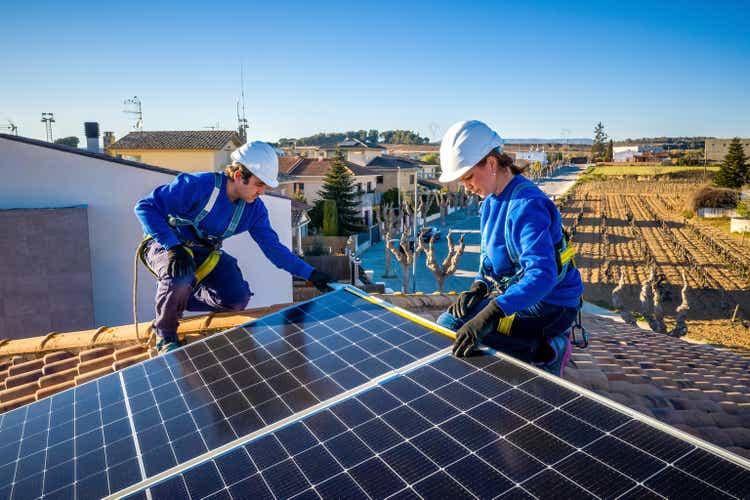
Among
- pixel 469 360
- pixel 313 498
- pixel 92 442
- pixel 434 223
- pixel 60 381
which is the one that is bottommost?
Answer: pixel 434 223

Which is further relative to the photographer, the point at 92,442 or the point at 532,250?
the point at 532,250

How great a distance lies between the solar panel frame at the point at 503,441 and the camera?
202cm

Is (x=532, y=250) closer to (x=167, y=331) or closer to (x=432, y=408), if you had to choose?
(x=432, y=408)

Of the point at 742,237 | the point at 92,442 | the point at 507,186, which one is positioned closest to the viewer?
the point at 92,442

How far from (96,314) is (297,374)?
35.0ft

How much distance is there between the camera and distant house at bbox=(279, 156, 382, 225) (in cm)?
4656

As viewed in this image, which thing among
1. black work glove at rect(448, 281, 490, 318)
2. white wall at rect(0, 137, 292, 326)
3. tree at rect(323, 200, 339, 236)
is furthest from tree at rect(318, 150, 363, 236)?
black work glove at rect(448, 281, 490, 318)

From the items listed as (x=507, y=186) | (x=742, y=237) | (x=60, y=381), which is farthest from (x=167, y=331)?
(x=742, y=237)

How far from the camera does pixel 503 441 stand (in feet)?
7.59

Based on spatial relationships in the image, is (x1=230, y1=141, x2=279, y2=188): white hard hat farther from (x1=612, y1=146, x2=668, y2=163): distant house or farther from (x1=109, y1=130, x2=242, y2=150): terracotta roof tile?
(x1=612, y1=146, x2=668, y2=163): distant house

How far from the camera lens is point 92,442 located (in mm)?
3033

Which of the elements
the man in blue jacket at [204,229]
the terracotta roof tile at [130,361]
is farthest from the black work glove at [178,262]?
the terracotta roof tile at [130,361]

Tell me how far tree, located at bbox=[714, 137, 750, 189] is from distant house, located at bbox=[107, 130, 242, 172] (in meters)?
56.5

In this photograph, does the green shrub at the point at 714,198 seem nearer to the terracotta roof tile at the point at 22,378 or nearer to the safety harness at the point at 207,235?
the safety harness at the point at 207,235
